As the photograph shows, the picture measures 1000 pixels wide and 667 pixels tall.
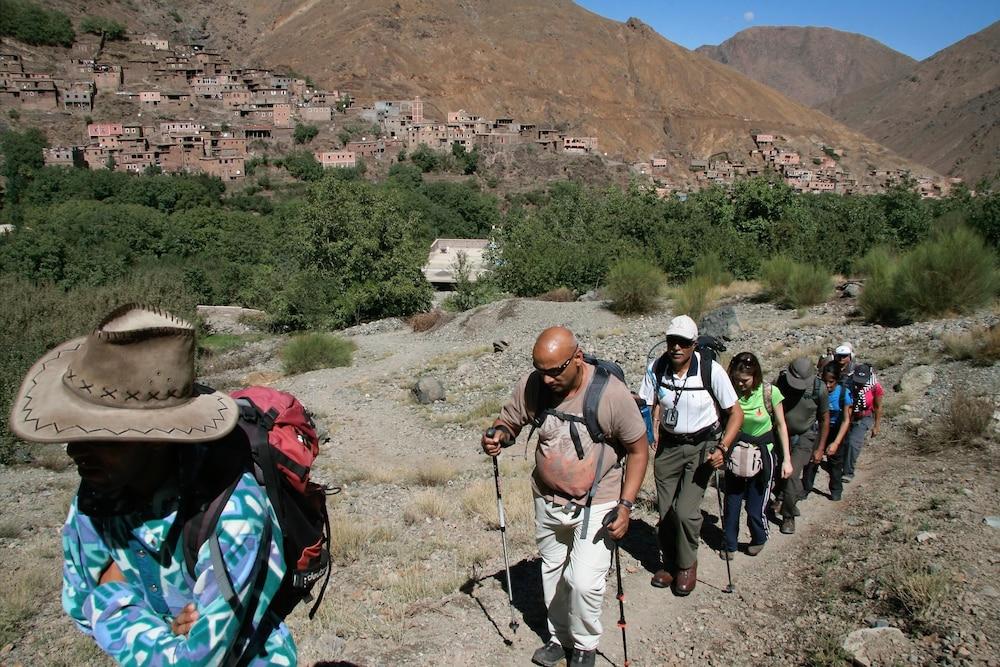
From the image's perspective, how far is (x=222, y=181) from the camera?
254 ft

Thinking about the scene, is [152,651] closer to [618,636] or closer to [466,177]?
[618,636]

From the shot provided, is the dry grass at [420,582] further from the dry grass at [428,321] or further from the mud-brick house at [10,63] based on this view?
the mud-brick house at [10,63]

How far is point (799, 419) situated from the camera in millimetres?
5141

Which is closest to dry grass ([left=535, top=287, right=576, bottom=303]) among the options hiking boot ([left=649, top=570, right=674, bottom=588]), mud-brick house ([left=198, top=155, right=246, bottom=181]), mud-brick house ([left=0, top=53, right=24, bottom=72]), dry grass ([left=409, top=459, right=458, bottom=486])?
dry grass ([left=409, top=459, right=458, bottom=486])

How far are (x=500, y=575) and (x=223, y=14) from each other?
174 meters

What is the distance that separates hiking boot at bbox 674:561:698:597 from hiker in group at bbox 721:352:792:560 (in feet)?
1.02

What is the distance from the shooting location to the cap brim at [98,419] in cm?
150

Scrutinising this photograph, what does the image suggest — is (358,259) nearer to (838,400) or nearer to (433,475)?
(433,475)

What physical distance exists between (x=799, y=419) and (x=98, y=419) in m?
4.86

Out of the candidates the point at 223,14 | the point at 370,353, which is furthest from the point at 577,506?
the point at 223,14

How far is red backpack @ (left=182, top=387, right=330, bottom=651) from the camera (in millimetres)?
1580

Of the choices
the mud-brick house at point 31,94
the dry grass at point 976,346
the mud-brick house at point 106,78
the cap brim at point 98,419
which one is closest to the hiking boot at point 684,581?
Answer: the cap brim at point 98,419

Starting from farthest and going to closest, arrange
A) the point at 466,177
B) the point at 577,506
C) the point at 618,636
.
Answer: the point at 466,177
the point at 618,636
the point at 577,506

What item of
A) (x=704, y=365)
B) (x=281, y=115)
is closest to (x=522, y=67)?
(x=281, y=115)
